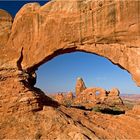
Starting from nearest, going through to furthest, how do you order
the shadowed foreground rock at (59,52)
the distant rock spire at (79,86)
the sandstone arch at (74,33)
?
the shadowed foreground rock at (59,52) → the sandstone arch at (74,33) → the distant rock spire at (79,86)

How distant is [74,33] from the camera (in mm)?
21812

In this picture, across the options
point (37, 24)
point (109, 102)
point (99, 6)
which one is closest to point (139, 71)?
point (99, 6)

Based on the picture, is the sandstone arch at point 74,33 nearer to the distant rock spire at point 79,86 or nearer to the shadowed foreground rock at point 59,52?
the shadowed foreground rock at point 59,52

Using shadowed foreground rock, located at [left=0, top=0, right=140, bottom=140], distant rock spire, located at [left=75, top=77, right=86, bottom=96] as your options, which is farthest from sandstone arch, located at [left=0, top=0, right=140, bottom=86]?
distant rock spire, located at [left=75, top=77, right=86, bottom=96]

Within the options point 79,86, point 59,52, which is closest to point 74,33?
point 59,52

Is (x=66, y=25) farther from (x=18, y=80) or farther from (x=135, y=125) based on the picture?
(x=135, y=125)

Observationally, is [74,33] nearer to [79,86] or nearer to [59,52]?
[59,52]

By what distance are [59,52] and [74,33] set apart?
205cm

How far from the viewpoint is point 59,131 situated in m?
18.2

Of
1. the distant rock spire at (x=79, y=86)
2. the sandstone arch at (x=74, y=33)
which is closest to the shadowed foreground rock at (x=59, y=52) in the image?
the sandstone arch at (x=74, y=33)

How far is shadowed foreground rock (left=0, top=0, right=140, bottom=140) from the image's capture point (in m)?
19.0

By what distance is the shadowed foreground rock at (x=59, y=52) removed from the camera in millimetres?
18984

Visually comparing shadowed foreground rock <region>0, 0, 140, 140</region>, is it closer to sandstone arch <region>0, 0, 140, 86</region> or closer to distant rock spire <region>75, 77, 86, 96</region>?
sandstone arch <region>0, 0, 140, 86</region>

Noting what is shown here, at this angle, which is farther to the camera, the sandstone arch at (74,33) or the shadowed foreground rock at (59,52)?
the sandstone arch at (74,33)
